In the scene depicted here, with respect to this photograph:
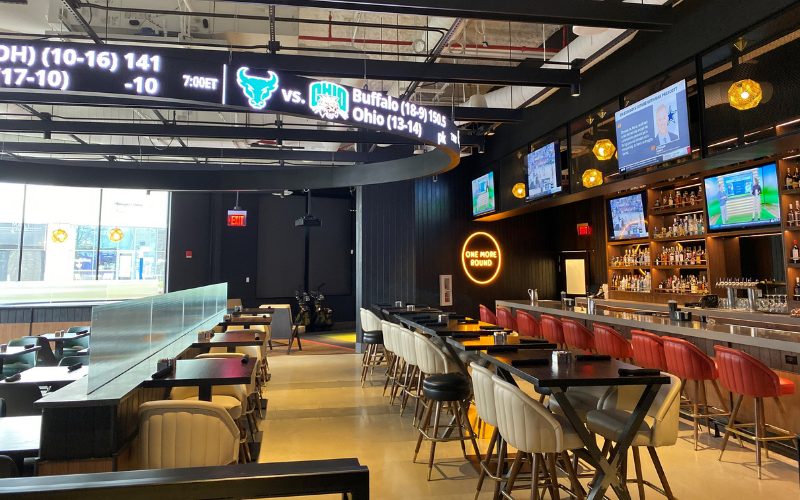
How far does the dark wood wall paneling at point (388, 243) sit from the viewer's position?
9.89m

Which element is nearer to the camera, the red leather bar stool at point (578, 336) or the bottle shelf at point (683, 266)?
the red leather bar stool at point (578, 336)

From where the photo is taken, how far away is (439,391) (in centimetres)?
366

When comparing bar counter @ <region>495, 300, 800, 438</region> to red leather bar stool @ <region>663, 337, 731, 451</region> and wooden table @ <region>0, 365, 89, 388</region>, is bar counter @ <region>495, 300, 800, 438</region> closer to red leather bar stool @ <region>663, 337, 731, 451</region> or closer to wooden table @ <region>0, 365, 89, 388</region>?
red leather bar stool @ <region>663, 337, 731, 451</region>

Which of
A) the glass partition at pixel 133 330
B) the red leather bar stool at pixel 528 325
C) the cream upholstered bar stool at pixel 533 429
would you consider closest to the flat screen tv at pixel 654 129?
the red leather bar stool at pixel 528 325

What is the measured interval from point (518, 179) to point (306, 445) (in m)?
5.90

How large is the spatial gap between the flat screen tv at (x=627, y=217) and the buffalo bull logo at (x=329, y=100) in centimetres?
660

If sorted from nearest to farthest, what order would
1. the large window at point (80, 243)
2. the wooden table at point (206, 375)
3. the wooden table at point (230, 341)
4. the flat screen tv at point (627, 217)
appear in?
1. the wooden table at point (206, 375)
2. the wooden table at point (230, 341)
3. the flat screen tv at point (627, 217)
4. the large window at point (80, 243)

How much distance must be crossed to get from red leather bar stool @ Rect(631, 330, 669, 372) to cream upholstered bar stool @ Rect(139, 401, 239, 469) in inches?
152

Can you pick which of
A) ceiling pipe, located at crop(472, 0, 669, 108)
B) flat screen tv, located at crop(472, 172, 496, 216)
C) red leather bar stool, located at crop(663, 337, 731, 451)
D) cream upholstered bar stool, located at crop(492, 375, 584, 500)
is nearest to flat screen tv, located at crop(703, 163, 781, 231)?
ceiling pipe, located at crop(472, 0, 669, 108)

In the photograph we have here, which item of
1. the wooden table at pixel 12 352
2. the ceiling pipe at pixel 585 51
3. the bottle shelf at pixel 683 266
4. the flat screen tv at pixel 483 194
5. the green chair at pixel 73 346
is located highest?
the ceiling pipe at pixel 585 51

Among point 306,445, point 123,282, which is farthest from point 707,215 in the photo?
point 123,282

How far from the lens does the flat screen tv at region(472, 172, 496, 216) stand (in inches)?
369

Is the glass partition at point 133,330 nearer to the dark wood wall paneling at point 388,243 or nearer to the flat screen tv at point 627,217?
the dark wood wall paneling at point 388,243

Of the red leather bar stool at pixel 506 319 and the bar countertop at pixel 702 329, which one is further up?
the bar countertop at pixel 702 329
